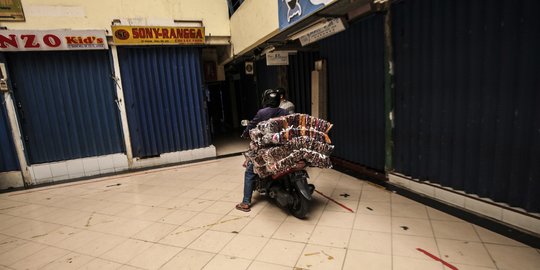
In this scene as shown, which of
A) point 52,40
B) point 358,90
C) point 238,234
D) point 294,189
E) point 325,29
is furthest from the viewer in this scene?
point 52,40

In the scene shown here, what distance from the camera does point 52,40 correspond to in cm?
565

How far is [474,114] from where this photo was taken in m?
2.99

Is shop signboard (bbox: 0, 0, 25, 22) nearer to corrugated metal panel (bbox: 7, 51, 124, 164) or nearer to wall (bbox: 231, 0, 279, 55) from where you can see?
corrugated metal panel (bbox: 7, 51, 124, 164)

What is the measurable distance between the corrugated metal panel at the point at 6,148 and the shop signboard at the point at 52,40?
1275 millimetres

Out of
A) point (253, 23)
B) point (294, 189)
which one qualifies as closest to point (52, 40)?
point (253, 23)

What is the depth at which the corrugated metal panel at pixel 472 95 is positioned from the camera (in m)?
2.56

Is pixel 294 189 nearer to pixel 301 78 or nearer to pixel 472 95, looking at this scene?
pixel 472 95

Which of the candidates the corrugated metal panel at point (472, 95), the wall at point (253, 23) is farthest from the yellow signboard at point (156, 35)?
the corrugated metal panel at point (472, 95)

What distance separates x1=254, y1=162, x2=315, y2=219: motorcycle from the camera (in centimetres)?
337

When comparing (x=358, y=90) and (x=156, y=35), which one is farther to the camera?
(x=156, y=35)

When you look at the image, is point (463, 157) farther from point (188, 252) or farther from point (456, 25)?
point (188, 252)

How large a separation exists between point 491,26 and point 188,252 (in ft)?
13.2

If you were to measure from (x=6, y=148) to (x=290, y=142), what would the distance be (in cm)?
648

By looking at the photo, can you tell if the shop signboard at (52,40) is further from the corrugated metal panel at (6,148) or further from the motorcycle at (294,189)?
the motorcycle at (294,189)
